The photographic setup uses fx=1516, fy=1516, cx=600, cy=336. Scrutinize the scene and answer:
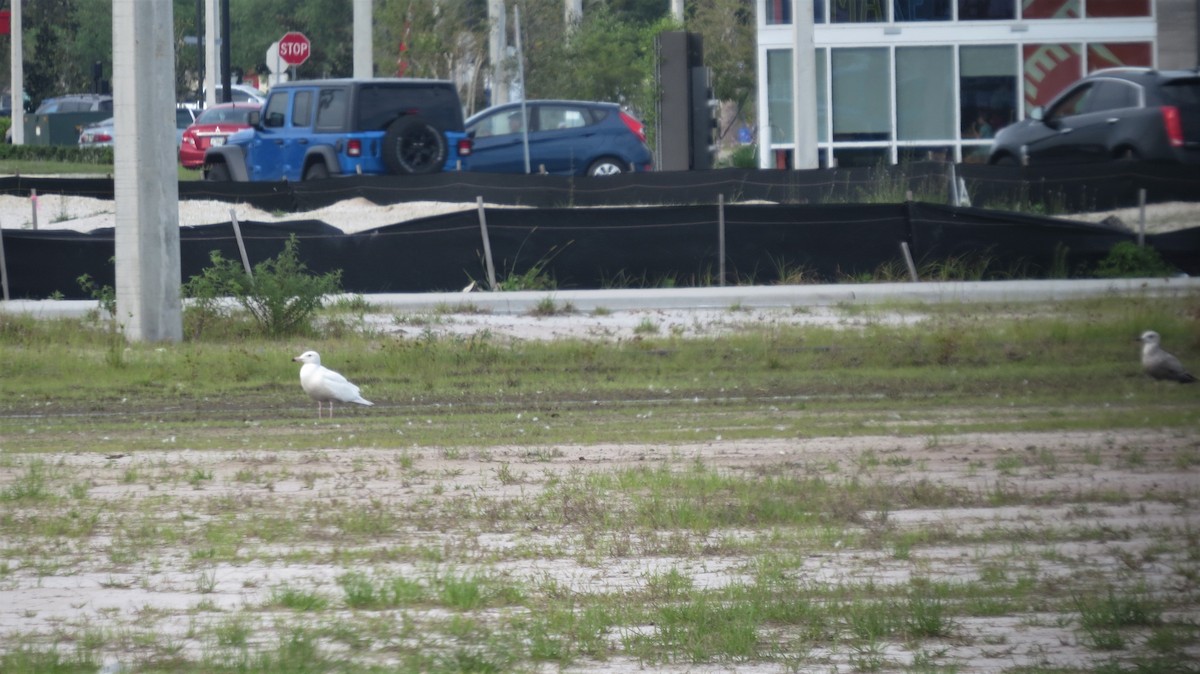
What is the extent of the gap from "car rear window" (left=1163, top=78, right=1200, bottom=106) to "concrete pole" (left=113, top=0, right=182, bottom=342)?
14.0 meters

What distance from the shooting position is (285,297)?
17.0 metres

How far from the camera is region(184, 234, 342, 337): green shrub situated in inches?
669

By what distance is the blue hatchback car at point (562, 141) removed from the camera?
30344 millimetres

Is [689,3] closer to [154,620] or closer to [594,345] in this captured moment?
[594,345]

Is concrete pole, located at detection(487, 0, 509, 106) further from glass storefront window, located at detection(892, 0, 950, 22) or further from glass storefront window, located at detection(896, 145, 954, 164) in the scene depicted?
glass storefront window, located at detection(896, 145, 954, 164)

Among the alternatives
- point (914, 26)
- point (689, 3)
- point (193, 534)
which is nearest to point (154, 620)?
point (193, 534)

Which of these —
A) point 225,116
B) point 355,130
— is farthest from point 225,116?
point 355,130

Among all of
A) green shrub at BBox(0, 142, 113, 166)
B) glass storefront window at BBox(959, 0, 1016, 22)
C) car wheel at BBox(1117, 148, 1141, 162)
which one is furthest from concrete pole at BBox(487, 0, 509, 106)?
car wheel at BBox(1117, 148, 1141, 162)

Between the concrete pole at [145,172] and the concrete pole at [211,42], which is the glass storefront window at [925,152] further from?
the concrete pole at [211,42]

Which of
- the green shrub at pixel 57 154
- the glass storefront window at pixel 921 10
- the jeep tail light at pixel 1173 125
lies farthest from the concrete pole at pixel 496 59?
the jeep tail light at pixel 1173 125

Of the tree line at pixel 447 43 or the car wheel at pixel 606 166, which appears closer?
the car wheel at pixel 606 166

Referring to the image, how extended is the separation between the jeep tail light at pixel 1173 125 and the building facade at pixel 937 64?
1246cm

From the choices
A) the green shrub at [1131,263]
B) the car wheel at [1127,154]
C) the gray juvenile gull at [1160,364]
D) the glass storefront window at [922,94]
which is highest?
the glass storefront window at [922,94]

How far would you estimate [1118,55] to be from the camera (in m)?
35.3
